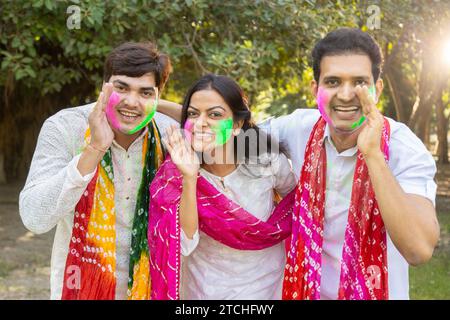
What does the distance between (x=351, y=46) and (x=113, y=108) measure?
112 centimetres

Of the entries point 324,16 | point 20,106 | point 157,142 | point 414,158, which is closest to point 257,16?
point 324,16

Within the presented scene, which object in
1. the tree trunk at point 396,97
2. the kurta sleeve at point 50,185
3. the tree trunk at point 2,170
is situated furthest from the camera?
the tree trunk at point 396,97

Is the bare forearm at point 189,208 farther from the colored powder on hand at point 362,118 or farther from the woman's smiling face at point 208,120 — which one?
the colored powder on hand at point 362,118

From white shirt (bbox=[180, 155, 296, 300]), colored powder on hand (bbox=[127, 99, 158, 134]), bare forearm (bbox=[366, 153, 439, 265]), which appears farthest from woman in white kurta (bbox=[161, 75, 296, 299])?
bare forearm (bbox=[366, 153, 439, 265])

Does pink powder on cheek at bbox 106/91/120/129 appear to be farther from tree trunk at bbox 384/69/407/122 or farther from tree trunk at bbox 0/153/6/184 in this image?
tree trunk at bbox 384/69/407/122

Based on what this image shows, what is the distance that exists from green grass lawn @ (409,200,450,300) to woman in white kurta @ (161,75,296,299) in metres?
3.59

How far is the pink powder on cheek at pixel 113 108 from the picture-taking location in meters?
2.79

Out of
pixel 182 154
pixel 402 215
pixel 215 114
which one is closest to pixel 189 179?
pixel 182 154

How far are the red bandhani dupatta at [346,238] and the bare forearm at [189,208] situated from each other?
466 millimetres

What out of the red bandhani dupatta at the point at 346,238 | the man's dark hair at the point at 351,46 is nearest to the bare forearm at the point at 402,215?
the red bandhani dupatta at the point at 346,238

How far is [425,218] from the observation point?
7.79 feet

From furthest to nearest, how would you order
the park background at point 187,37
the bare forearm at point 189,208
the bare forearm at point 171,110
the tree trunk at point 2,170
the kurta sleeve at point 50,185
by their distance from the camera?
the tree trunk at point 2,170 → the park background at point 187,37 → the bare forearm at point 171,110 → the bare forearm at point 189,208 → the kurta sleeve at point 50,185

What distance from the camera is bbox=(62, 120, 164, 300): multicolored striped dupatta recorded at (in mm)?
2807
